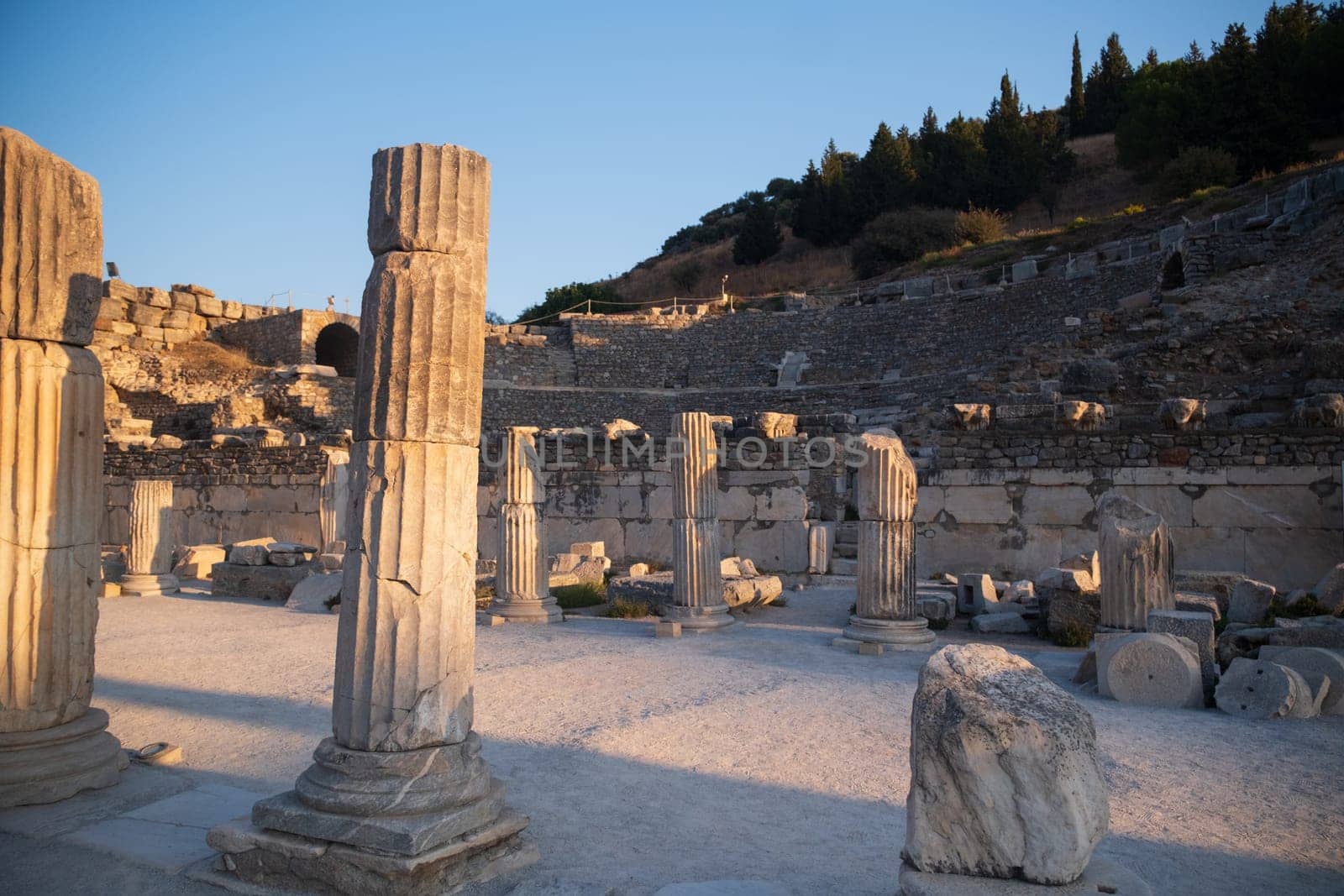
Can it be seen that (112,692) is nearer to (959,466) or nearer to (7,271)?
(7,271)

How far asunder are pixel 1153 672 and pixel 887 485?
10.6ft

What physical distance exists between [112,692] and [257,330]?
3237cm

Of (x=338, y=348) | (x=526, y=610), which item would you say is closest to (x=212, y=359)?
(x=338, y=348)

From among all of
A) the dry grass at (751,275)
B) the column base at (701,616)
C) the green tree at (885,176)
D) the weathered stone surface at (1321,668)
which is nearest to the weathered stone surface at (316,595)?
the column base at (701,616)

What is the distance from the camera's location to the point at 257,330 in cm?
3647

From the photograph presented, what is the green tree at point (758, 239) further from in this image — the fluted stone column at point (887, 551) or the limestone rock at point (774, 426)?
the fluted stone column at point (887, 551)

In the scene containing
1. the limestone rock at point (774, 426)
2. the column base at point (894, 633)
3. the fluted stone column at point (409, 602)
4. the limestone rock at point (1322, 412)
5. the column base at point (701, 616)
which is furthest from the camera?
the limestone rock at point (774, 426)

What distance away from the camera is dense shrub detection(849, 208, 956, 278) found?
48.6 metres

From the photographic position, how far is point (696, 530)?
35.0ft

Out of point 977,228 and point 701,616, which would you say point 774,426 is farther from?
point 977,228

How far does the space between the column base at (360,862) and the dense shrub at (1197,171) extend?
4385 cm

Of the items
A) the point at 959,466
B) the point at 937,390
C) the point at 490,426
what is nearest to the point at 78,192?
the point at 959,466

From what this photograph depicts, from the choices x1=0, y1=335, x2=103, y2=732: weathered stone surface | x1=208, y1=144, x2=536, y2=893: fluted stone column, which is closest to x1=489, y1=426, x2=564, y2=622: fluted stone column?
x1=0, y1=335, x2=103, y2=732: weathered stone surface

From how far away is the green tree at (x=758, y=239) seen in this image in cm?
5784
